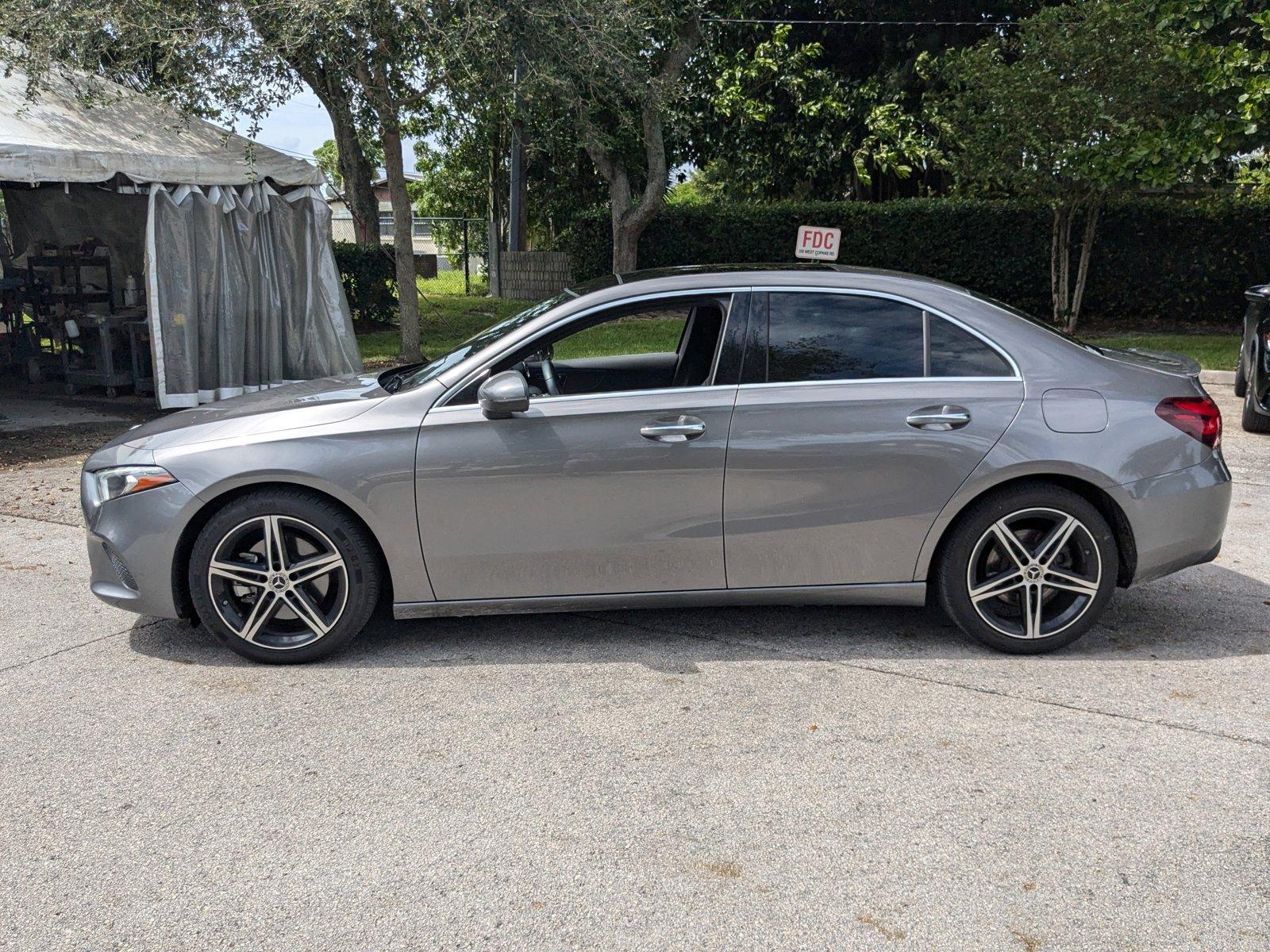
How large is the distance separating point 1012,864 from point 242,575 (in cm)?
302

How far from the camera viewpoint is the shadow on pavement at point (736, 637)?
15.5 feet

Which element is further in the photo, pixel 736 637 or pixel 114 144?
pixel 114 144

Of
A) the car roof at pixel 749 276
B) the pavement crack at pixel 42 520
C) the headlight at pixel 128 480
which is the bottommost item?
the pavement crack at pixel 42 520

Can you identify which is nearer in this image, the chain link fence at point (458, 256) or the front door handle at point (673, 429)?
the front door handle at point (673, 429)

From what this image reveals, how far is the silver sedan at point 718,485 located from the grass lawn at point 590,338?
15 cm

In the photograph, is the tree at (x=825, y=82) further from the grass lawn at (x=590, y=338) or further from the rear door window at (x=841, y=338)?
the rear door window at (x=841, y=338)

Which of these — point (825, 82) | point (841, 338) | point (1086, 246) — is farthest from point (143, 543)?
point (825, 82)

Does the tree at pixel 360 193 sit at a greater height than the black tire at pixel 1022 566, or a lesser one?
greater

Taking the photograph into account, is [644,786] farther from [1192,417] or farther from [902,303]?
[1192,417]

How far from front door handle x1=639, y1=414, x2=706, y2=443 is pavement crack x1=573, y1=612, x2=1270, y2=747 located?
37.7 inches

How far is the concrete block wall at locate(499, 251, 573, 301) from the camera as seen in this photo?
25.7 meters

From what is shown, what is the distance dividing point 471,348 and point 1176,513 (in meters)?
2.99

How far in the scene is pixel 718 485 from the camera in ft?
14.9

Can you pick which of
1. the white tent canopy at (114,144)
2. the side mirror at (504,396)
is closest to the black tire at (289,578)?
the side mirror at (504,396)
